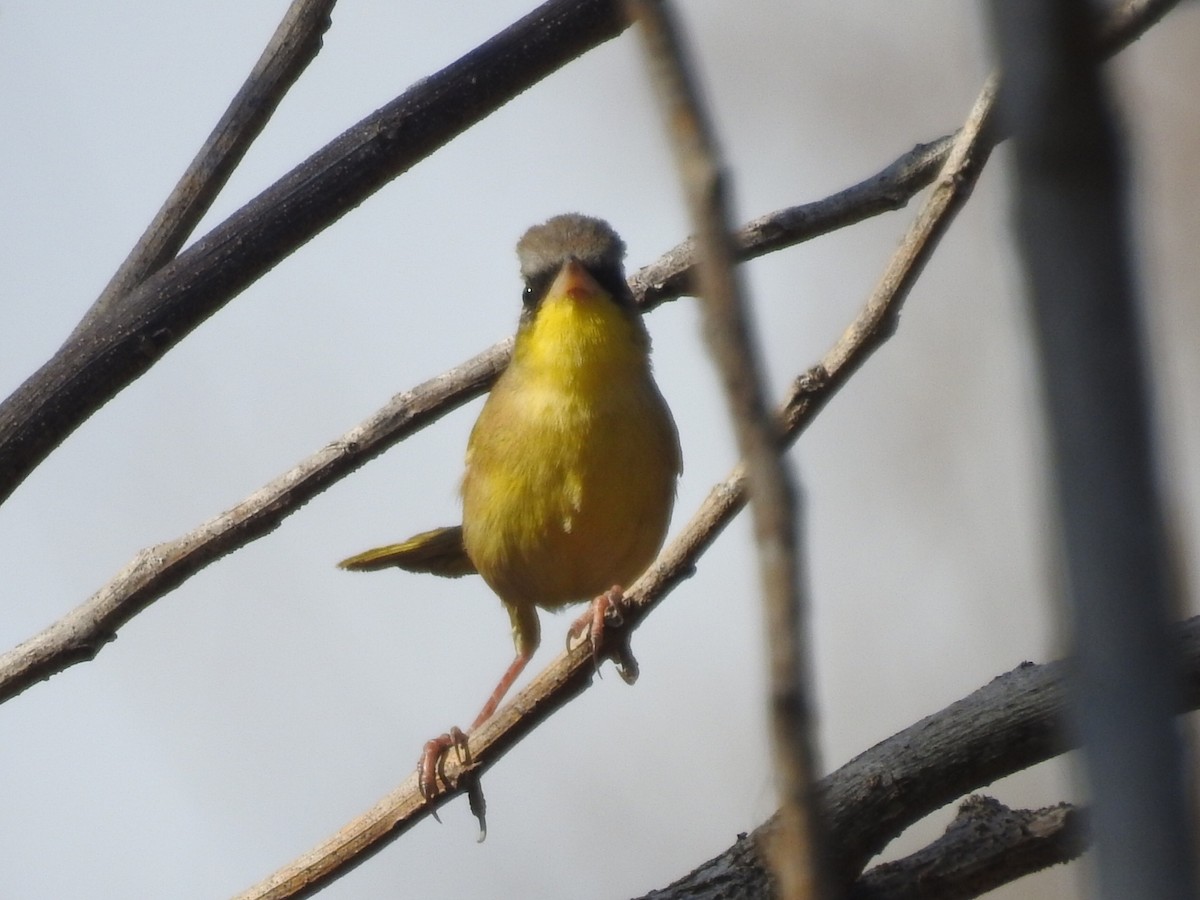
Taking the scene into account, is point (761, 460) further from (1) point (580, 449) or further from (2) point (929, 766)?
(1) point (580, 449)

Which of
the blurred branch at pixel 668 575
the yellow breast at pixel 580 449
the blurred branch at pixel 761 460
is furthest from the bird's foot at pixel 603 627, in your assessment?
the blurred branch at pixel 761 460

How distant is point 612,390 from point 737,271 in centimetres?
353

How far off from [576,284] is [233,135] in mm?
1244

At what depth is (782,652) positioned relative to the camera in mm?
884

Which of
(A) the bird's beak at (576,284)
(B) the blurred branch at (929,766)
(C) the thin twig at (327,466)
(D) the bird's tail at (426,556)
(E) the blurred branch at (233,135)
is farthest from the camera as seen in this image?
(D) the bird's tail at (426,556)

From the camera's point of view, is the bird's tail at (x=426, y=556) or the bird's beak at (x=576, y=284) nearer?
the bird's beak at (x=576, y=284)

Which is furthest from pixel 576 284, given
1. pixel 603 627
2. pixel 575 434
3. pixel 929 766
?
pixel 929 766

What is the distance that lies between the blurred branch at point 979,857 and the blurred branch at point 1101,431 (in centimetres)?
240

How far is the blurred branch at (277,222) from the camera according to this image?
302 cm

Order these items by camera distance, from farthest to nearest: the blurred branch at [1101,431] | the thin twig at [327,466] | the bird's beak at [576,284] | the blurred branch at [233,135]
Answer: the bird's beak at [576,284] < the blurred branch at [233,135] < the thin twig at [327,466] < the blurred branch at [1101,431]

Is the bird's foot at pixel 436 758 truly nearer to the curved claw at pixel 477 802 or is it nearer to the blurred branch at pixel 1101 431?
the curved claw at pixel 477 802

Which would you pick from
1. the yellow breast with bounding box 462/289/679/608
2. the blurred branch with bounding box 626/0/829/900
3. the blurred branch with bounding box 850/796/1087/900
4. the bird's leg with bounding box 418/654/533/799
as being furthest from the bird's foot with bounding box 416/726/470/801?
the blurred branch with bounding box 626/0/829/900

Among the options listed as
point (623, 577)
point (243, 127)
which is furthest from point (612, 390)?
point (243, 127)

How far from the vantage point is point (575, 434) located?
441 cm
